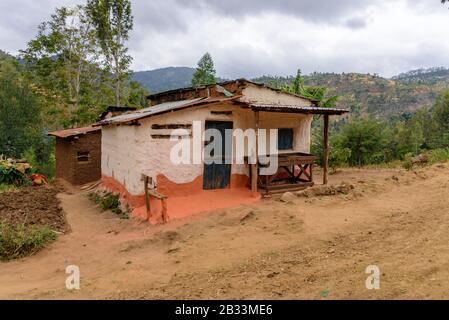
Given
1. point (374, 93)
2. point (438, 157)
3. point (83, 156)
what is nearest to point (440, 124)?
point (438, 157)

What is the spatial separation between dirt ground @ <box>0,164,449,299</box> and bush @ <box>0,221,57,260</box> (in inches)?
10.6

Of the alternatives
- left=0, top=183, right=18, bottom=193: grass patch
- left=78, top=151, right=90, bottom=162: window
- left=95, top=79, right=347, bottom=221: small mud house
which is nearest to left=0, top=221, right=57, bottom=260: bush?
left=95, top=79, right=347, bottom=221: small mud house

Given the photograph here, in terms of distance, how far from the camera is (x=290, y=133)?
1302cm

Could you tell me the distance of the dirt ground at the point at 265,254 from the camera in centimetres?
436

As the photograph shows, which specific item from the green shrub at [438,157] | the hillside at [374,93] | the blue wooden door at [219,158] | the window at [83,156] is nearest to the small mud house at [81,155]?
the window at [83,156]

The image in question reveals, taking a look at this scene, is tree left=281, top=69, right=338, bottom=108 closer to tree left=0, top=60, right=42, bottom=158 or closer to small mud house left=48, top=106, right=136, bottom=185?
small mud house left=48, top=106, right=136, bottom=185

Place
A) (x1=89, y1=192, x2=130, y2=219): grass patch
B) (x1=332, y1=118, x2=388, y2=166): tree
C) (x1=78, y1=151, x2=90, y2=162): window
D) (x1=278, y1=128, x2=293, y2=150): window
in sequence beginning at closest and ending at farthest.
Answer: (x1=89, y1=192, x2=130, y2=219): grass patch → (x1=278, y1=128, x2=293, y2=150): window → (x1=78, y1=151, x2=90, y2=162): window → (x1=332, y1=118, x2=388, y2=166): tree

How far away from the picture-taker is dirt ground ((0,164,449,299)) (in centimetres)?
436

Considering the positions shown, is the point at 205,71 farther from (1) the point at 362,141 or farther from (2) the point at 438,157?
(2) the point at 438,157

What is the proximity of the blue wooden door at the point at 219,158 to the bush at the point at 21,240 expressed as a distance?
4583 mm

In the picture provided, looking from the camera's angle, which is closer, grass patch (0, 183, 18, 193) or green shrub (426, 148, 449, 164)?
grass patch (0, 183, 18, 193)

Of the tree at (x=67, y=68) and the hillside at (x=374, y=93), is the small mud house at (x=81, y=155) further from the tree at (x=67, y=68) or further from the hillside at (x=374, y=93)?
the hillside at (x=374, y=93)

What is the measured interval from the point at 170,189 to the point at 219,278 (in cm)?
522
